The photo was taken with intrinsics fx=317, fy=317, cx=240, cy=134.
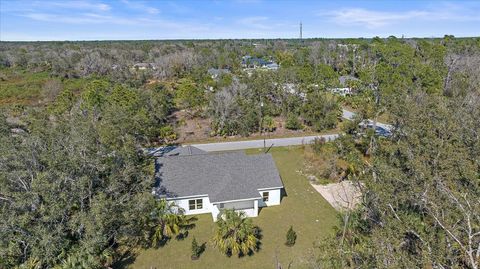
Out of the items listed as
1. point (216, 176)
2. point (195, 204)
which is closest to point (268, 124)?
point (216, 176)

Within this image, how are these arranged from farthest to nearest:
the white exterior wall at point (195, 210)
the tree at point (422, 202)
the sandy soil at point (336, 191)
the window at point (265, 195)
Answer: the sandy soil at point (336, 191) < the window at point (265, 195) < the white exterior wall at point (195, 210) < the tree at point (422, 202)

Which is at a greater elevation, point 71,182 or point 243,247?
point 71,182

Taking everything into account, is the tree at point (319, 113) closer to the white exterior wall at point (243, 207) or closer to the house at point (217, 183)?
the house at point (217, 183)

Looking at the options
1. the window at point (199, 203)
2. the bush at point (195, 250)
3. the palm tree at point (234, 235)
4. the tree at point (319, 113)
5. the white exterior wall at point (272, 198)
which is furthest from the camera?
the tree at point (319, 113)

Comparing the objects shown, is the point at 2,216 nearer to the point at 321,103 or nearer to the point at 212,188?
the point at 212,188

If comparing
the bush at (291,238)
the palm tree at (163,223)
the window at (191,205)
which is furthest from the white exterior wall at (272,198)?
the palm tree at (163,223)

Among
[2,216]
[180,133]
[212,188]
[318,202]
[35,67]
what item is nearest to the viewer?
[2,216]

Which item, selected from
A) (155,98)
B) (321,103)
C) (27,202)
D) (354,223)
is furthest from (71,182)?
(321,103)
